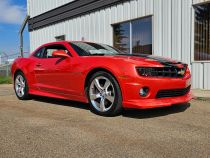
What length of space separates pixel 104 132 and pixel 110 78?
3.92 ft

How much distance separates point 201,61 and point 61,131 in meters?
5.05

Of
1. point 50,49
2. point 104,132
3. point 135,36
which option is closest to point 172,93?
point 104,132

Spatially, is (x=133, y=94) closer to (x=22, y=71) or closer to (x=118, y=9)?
(x=22, y=71)

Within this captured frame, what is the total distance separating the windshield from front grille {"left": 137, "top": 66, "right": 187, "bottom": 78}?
1260 millimetres

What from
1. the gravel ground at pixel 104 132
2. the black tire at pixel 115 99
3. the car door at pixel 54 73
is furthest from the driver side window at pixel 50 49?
the black tire at pixel 115 99

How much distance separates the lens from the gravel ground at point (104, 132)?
11.5 ft

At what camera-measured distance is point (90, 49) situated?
6.30 m

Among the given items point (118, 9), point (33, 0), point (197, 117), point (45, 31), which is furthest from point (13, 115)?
point (33, 0)

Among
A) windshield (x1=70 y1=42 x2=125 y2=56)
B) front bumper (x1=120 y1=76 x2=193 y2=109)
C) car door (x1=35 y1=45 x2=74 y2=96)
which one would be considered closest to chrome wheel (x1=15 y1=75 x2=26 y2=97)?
car door (x1=35 y1=45 x2=74 y2=96)

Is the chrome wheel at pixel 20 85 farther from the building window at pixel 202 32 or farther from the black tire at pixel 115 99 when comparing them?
the building window at pixel 202 32

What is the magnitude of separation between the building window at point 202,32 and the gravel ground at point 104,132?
2.46 m

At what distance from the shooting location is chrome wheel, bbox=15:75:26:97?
7.59m

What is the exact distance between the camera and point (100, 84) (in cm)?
552

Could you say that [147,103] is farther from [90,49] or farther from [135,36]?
[135,36]
